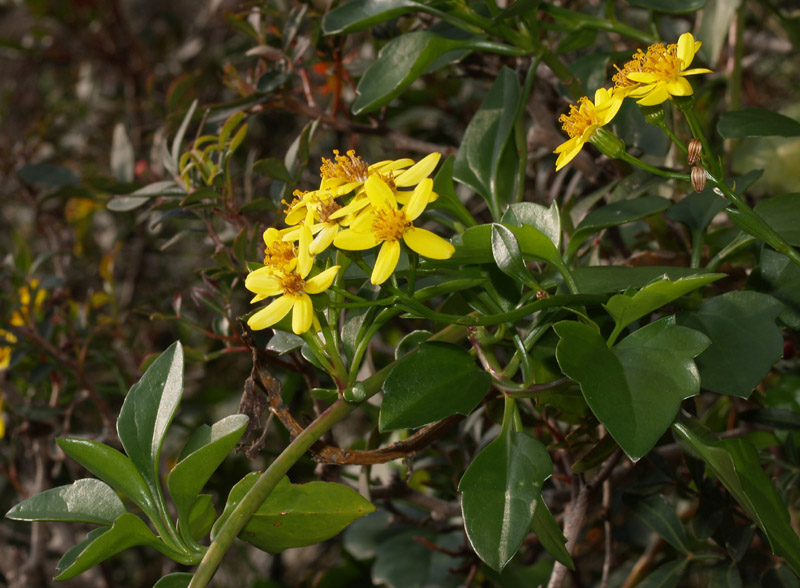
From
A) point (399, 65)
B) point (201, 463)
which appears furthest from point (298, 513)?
point (399, 65)

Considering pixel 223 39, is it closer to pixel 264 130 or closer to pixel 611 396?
pixel 264 130

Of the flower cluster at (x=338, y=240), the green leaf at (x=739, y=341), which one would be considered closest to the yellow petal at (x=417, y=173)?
the flower cluster at (x=338, y=240)

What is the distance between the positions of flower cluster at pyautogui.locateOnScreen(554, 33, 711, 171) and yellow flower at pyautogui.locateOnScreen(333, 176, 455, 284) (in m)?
0.11

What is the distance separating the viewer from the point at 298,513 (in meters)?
0.49

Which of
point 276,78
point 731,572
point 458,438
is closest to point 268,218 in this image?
point 276,78

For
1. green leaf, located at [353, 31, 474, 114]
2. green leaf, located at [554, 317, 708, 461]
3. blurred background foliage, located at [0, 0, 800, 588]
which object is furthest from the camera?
blurred background foliage, located at [0, 0, 800, 588]

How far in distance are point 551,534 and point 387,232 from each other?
0.75 ft

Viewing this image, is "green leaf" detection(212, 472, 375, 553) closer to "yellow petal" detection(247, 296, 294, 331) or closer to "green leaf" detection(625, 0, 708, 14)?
"yellow petal" detection(247, 296, 294, 331)

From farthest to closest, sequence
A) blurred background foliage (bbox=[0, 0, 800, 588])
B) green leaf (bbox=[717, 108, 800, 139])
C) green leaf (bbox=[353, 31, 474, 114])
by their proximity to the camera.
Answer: blurred background foliage (bbox=[0, 0, 800, 588]), green leaf (bbox=[353, 31, 474, 114]), green leaf (bbox=[717, 108, 800, 139])

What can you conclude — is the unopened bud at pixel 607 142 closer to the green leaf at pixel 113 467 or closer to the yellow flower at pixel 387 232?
the yellow flower at pixel 387 232

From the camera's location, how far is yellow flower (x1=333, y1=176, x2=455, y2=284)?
44 centimetres

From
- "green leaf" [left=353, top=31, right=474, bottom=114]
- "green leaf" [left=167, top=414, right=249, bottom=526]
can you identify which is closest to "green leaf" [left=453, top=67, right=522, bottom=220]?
"green leaf" [left=353, top=31, right=474, bottom=114]

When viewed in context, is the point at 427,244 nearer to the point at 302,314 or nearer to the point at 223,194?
the point at 302,314

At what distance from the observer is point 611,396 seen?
0.44m
